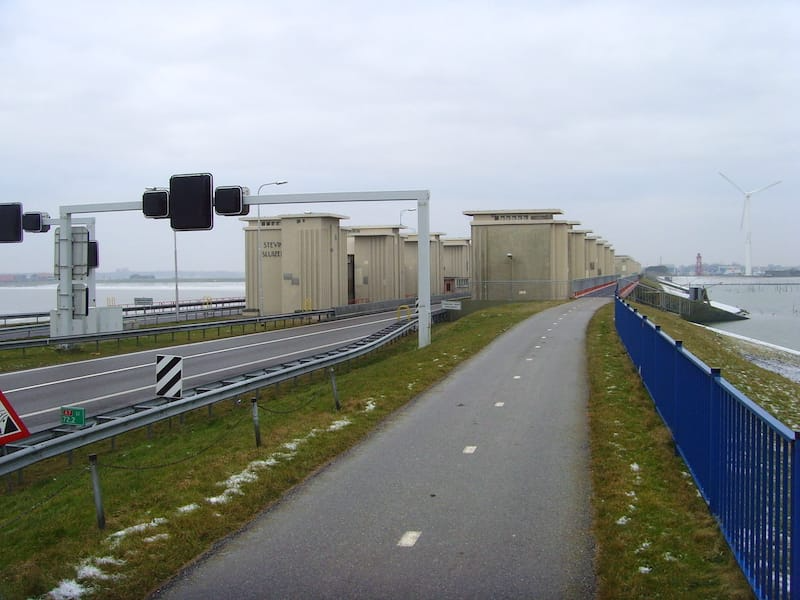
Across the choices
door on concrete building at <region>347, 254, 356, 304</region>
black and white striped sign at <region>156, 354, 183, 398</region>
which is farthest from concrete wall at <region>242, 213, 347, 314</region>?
black and white striped sign at <region>156, 354, 183, 398</region>

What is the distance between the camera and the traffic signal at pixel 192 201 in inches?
679

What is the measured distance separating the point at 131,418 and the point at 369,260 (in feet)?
139

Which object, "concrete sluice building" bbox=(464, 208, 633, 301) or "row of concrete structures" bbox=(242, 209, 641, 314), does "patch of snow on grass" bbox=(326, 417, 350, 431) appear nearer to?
"row of concrete structures" bbox=(242, 209, 641, 314)

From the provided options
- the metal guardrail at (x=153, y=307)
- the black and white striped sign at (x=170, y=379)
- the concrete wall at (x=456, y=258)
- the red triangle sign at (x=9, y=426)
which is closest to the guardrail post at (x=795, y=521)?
the red triangle sign at (x=9, y=426)

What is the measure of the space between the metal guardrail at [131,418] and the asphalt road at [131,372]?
573 mm

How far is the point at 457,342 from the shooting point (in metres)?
24.1

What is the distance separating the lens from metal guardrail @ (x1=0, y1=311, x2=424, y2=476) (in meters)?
9.73

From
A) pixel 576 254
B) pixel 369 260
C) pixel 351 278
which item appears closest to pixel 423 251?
pixel 369 260

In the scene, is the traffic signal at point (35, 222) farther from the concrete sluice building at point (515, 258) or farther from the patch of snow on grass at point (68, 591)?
the concrete sluice building at point (515, 258)

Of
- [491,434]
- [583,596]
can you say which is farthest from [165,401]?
[583,596]

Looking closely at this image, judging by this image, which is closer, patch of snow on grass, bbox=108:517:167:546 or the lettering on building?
patch of snow on grass, bbox=108:517:167:546

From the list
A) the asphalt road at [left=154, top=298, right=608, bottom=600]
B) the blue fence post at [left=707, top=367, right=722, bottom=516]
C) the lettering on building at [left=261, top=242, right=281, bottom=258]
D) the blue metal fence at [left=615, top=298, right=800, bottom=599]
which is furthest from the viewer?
the lettering on building at [left=261, top=242, right=281, bottom=258]

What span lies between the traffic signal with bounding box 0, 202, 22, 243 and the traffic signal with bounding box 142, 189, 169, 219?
5769mm

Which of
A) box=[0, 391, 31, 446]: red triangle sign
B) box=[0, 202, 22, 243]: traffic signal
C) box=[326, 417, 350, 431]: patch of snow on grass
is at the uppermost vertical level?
box=[0, 202, 22, 243]: traffic signal
